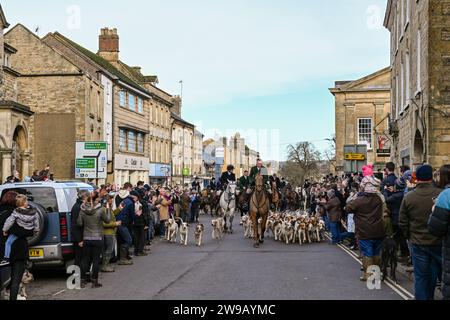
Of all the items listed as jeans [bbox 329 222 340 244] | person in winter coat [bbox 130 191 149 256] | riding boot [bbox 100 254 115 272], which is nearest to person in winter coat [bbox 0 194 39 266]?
riding boot [bbox 100 254 115 272]

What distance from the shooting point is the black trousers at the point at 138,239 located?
16172mm

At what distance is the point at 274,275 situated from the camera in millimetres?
11852

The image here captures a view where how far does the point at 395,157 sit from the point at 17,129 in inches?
782

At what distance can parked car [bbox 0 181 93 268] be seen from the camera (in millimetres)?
11406

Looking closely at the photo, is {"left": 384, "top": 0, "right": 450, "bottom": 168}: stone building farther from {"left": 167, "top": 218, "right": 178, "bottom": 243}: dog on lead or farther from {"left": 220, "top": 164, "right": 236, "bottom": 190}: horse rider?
{"left": 167, "top": 218, "right": 178, "bottom": 243}: dog on lead

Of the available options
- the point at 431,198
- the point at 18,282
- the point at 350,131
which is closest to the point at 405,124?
the point at 431,198

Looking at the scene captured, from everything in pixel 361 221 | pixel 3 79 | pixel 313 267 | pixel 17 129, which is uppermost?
pixel 3 79

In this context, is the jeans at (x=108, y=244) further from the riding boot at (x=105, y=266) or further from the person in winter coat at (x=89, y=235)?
the person in winter coat at (x=89, y=235)

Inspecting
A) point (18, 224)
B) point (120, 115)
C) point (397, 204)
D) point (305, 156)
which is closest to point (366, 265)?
point (397, 204)

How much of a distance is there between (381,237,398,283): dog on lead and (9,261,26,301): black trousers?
6442 mm

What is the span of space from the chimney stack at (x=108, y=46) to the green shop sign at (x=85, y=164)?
31345mm

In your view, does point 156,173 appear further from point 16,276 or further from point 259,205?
point 16,276

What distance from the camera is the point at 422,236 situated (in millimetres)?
8047
